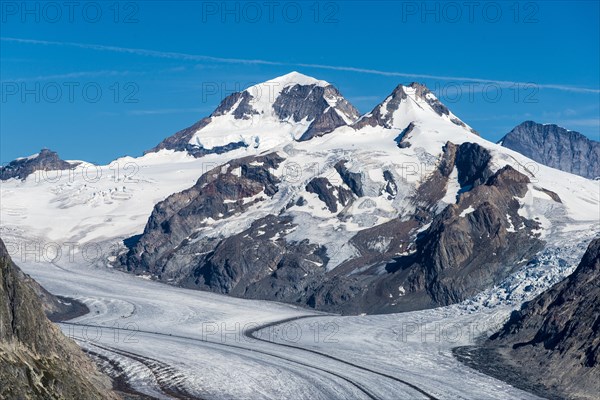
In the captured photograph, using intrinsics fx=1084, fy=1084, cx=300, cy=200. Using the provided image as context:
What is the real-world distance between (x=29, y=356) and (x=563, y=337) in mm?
63965

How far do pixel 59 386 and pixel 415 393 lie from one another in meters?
38.9

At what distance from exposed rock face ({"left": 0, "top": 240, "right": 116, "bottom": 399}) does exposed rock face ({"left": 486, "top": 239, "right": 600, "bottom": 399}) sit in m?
48.0

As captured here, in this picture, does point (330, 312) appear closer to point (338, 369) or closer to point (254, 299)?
point (254, 299)

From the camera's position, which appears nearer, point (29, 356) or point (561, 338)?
point (29, 356)

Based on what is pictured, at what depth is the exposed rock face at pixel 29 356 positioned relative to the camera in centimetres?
6603

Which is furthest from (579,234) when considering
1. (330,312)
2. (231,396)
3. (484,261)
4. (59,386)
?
(59,386)

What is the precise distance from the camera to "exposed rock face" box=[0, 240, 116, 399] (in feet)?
217

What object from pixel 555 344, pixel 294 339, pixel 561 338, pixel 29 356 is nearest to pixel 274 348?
pixel 294 339

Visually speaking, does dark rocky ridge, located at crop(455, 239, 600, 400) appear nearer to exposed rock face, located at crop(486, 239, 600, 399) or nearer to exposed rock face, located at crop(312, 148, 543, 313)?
exposed rock face, located at crop(486, 239, 600, 399)

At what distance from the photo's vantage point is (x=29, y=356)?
7244cm

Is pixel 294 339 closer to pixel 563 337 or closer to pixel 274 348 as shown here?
pixel 274 348

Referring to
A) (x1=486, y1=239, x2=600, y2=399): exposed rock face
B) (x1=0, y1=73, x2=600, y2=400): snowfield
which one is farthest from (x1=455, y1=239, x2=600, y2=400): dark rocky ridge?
(x1=0, y1=73, x2=600, y2=400): snowfield

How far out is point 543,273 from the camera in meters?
152

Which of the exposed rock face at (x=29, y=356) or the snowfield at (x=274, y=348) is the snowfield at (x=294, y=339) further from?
the exposed rock face at (x=29, y=356)
